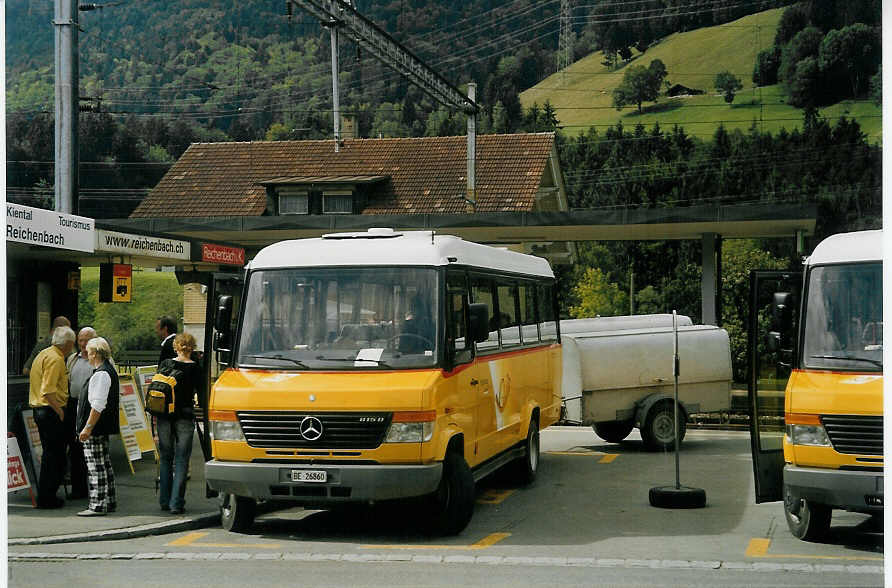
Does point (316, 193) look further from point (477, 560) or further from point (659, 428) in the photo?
point (477, 560)

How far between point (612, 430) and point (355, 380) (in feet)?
29.2

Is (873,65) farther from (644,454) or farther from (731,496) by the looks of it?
(644,454)

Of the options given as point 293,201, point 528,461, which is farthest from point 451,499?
point 293,201

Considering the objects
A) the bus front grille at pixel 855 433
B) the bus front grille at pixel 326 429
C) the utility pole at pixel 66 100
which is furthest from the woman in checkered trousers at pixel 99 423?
the bus front grille at pixel 855 433

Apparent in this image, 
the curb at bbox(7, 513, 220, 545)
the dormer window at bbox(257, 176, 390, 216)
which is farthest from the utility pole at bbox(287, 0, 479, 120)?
the dormer window at bbox(257, 176, 390, 216)

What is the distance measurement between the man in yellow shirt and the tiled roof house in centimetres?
2246

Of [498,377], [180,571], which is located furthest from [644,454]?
[180,571]

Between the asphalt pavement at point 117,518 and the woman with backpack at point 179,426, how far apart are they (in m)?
0.21

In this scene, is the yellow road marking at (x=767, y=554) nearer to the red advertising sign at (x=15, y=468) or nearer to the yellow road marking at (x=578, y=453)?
the red advertising sign at (x=15, y=468)

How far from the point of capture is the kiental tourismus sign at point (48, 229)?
11.0 metres

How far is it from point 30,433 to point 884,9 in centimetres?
835

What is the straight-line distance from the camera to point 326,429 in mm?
9633

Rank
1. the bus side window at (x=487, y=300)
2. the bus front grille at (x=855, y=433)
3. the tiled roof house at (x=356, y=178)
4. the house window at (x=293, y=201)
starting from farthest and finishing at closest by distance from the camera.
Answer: the house window at (x=293, y=201) → the tiled roof house at (x=356, y=178) → the bus side window at (x=487, y=300) → the bus front grille at (x=855, y=433)

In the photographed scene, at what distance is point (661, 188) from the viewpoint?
5312 cm
